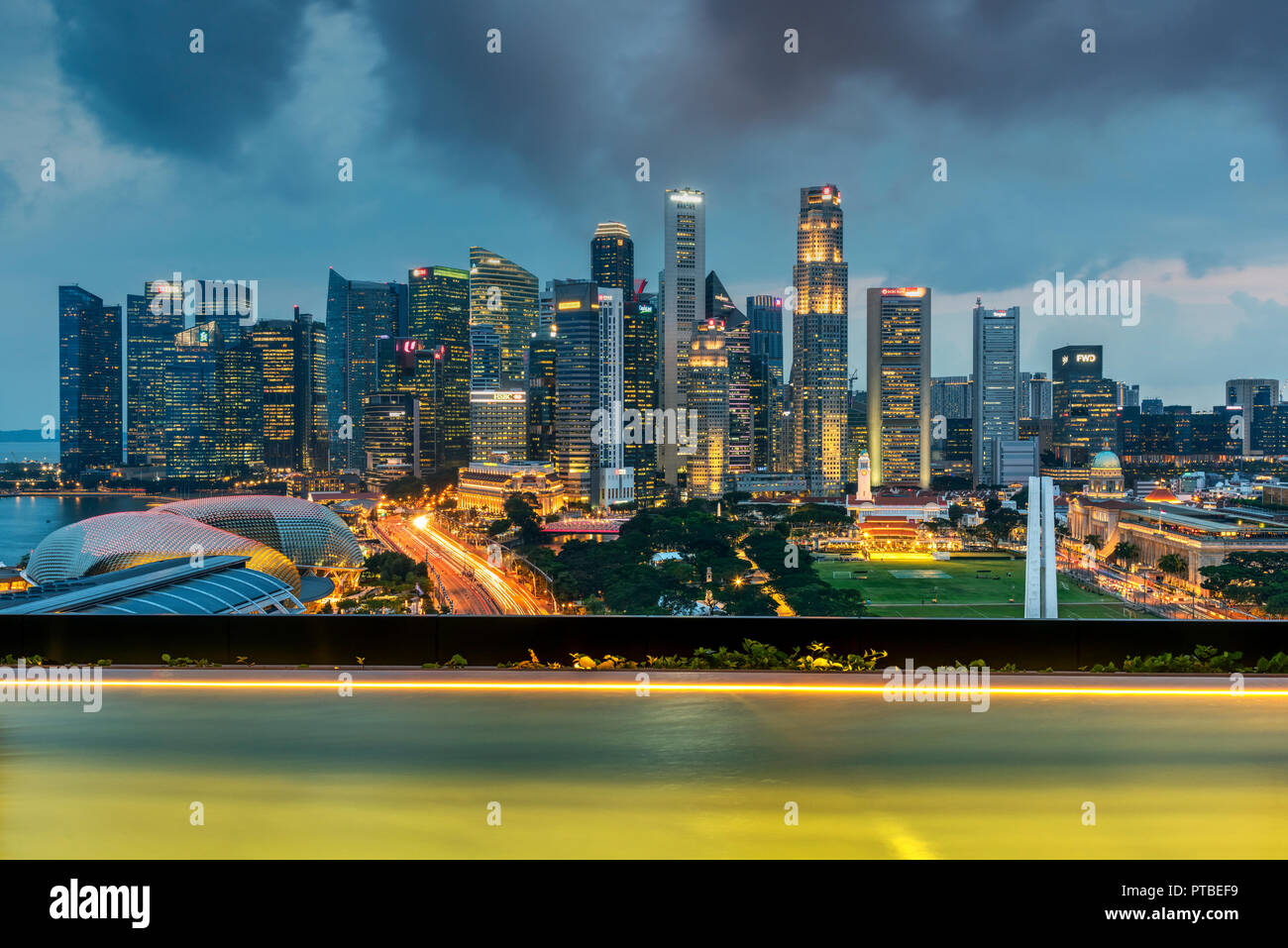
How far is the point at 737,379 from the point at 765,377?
12.4 m

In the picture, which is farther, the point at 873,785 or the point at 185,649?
the point at 185,649

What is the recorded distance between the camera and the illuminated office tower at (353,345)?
103500mm

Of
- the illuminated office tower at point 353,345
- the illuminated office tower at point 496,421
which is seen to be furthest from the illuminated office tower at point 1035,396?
the illuminated office tower at point 353,345

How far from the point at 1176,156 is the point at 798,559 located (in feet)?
143

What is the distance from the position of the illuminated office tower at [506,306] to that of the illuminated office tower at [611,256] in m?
12.4

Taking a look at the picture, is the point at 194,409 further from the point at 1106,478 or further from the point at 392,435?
the point at 1106,478

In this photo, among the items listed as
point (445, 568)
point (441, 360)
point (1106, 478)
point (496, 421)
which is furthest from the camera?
point (441, 360)

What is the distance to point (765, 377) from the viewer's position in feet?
456

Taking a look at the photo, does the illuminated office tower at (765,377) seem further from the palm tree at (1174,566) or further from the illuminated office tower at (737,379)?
the palm tree at (1174,566)

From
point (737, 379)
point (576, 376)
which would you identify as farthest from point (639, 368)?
point (737, 379)

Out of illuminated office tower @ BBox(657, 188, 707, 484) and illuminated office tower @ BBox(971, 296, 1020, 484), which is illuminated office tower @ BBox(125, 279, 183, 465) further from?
illuminated office tower @ BBox(971, 296, 1020, 484)

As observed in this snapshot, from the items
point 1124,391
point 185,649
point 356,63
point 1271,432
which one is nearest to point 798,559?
point 1271,432
